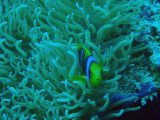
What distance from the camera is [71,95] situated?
1.31 meters

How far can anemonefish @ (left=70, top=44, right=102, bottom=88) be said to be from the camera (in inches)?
45.9

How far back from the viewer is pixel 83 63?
127cm

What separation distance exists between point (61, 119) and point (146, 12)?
134 cm

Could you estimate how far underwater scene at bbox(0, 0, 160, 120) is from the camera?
1.32m

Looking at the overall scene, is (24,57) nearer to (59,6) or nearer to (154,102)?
(59,6)

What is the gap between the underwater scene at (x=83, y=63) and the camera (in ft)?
4.33

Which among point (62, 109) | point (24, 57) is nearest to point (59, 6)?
point (24, 57)

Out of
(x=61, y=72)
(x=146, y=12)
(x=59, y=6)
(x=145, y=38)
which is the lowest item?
(x=61, y=72)

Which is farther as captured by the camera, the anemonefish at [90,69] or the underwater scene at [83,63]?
the underwater scene at [83,63]

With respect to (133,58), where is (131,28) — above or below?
above

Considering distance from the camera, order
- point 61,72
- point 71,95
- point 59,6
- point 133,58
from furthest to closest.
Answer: point 59,6, point 133,58, point 61,72, point 71,95

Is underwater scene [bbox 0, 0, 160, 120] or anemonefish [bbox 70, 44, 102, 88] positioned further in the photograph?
underwater scene [bbox 0, 0, 160, 120]

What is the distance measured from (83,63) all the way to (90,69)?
12 cm

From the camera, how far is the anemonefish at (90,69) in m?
1.17
